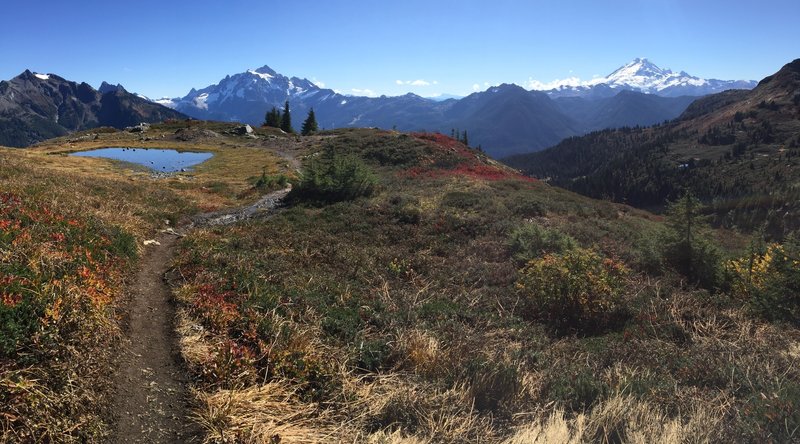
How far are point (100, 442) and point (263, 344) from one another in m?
2.78

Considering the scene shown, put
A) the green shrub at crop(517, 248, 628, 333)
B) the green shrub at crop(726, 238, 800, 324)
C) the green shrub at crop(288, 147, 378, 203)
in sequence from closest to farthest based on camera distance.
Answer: the green shrub at crop(726, 238, 800, 324) < the green shrub at crop(517, 248, 628, 333) < the green shrub at crop(288, 147, 378, 203)

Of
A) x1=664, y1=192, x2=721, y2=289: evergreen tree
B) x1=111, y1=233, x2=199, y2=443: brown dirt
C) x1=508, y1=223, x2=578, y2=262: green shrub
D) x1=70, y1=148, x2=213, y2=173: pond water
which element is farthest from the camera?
x1=70, y1=148, x2=213, y2=173: pond water

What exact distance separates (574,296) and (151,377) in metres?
10.3

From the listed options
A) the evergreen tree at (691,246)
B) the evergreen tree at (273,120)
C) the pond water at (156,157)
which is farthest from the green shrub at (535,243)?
the evergreen tree at (273,120)

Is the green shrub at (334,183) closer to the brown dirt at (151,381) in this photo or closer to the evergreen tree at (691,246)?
the brown dirt at (151,381)

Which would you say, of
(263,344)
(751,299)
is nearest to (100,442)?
(263,344)

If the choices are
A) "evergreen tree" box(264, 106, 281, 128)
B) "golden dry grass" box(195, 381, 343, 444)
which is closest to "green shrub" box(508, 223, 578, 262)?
"golden dry grass" box(195, 381, 343, 444)

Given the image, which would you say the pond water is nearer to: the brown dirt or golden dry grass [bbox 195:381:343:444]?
the brown dirt

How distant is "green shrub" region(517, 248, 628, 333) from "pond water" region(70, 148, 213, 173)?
46.7 m

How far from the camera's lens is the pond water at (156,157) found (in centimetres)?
5103

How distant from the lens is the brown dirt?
230 inches

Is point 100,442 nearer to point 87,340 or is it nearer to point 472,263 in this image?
point 87,340

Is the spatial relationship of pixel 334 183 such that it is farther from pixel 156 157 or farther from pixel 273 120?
pixel 273 120

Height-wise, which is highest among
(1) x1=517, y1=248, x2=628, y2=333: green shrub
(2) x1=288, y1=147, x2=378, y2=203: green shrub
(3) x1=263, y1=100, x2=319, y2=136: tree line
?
(3) x1=263, y1=100, x2=319, y2=136: tree line
